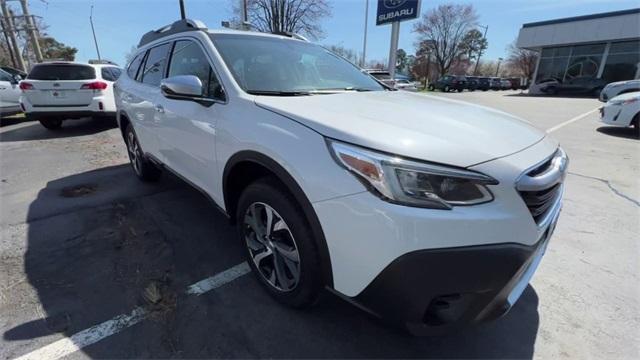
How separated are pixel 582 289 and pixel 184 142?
10.8ft

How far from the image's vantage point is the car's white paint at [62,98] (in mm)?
7523

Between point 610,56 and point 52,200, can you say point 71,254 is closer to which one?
point 52,200

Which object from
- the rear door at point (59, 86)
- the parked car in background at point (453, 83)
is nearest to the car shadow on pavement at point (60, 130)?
the rear door at point (59, 86)

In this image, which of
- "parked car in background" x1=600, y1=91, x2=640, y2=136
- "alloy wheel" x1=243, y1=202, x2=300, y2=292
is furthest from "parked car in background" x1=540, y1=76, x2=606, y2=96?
"alloy wheel" x1=243, y1=202, x2=300, y2=292

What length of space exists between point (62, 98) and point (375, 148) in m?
8.63

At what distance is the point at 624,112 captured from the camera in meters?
8.22

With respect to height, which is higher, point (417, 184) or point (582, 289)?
point (417, 184)

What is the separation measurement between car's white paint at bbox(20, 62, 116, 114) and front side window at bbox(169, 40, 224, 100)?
18.3 feet

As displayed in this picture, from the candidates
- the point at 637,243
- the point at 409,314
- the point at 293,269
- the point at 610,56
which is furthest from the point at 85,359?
the point at 610,56

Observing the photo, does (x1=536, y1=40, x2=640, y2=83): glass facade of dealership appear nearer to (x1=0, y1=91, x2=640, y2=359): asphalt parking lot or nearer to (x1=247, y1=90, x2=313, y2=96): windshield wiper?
(x1=0, y1=91, x2=640, y2=359): asphalt parking lot

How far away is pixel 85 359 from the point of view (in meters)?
1.84

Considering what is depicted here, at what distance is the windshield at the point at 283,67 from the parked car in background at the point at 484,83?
41.9 m

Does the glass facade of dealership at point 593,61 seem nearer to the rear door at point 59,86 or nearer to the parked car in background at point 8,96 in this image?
the rear door at point 59,86

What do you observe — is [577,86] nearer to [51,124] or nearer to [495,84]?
[495,84]
